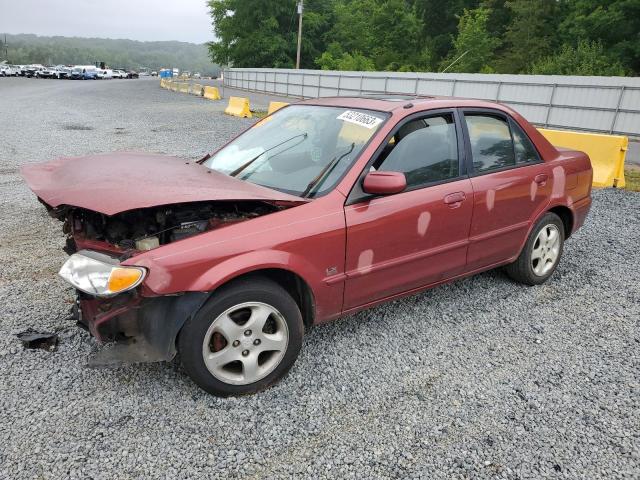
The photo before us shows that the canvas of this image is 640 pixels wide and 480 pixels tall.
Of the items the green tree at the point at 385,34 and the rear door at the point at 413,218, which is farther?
the green tree at the point at 385,34

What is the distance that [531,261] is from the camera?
4.19 meters

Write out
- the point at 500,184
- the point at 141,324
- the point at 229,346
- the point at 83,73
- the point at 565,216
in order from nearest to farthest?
the point at 141,324, the point at 229,346, the point at 500,184, the point at 565,216, the point at 83,73

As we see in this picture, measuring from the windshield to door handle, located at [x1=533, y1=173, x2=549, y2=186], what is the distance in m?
1.55

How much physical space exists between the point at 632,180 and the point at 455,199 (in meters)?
7.53

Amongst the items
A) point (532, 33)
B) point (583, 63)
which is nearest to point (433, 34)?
point (532, 33)

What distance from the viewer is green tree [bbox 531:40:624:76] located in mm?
31234

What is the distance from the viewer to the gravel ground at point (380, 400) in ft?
7.57

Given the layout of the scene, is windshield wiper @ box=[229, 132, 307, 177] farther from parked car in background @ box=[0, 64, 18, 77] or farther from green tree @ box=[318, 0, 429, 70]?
parked car in background @ box=[0, 64, 18, 77]

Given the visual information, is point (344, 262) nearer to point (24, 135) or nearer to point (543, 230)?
point (543, 230)

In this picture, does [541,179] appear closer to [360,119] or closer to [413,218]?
[413,218]

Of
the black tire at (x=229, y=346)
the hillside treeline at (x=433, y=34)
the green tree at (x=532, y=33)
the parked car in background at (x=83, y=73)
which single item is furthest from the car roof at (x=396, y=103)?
the parked car in background at (x=83, y=73)

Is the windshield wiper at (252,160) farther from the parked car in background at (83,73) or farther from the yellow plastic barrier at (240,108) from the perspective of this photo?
the parked car in background at (83,73)

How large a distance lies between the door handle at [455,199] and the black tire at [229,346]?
1.35 m

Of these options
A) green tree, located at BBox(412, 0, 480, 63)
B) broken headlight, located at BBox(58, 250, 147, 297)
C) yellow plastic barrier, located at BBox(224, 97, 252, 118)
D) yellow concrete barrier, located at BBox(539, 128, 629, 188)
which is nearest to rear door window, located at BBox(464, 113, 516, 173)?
broken headlight, located at BBox(58, 250, 147, 297)
